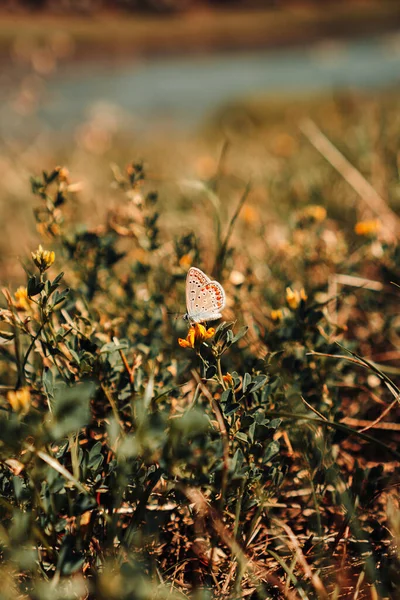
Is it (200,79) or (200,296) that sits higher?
(200,296)

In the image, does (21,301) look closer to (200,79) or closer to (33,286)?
(33,286)

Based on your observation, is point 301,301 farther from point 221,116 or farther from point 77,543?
point 221,116

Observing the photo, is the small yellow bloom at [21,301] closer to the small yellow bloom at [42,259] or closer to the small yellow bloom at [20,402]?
the small yellow bloom at [42,259]

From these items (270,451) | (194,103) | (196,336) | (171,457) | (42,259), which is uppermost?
(42,259)

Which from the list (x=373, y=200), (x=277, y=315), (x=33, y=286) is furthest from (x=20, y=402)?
(x=373, y=200)

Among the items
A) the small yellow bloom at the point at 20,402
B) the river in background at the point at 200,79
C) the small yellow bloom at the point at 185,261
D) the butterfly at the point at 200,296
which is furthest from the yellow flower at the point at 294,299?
the river in background at the point at 200,79

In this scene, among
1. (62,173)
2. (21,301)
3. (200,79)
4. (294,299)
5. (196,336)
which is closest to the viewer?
(196,336)

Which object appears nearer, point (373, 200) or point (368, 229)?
point (368, 229)

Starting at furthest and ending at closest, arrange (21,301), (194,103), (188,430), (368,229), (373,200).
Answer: (194,103), (373,200), (368,229), (21,301), (188,430)
